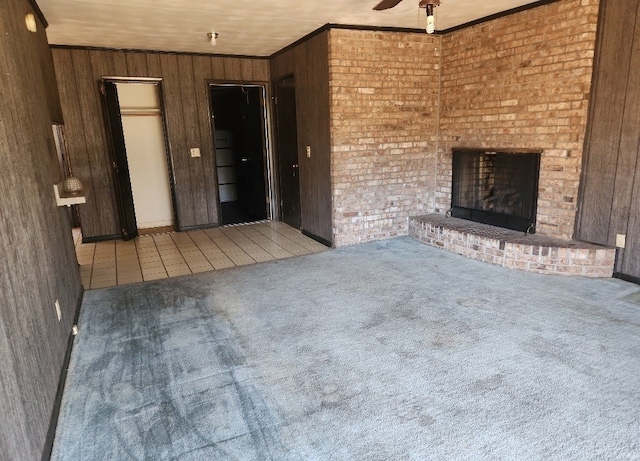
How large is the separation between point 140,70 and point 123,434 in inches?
202

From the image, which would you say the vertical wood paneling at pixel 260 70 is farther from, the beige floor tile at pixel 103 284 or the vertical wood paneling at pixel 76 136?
the beige floor tile at pixel 103 284

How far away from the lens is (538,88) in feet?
13.4

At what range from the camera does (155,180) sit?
6.48 m

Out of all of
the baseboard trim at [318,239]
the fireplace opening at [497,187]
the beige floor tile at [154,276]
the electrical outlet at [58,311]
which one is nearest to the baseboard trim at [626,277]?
the fireplace opening at [497,187]

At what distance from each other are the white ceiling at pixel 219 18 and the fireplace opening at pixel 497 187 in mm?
1573

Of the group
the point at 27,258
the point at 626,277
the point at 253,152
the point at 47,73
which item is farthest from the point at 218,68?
the point at 626,277

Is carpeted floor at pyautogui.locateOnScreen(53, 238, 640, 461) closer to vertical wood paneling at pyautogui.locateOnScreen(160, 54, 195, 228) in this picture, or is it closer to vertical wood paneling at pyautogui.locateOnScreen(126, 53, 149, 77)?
vertical wood paneling at pyautogui.locateOnScreen(160, 54, 195, 228)

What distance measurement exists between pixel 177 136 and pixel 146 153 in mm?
768

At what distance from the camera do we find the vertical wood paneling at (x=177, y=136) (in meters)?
5.75

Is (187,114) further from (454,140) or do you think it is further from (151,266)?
(454,140)

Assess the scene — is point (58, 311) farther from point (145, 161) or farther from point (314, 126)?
point (145, 161)

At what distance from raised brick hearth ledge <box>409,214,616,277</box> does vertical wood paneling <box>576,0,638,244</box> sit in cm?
22

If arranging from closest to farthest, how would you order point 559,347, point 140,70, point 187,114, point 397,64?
point 559,347 < point 397,64 < point 140,70 < point 187,114

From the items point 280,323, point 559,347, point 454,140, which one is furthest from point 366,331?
point 454,140
